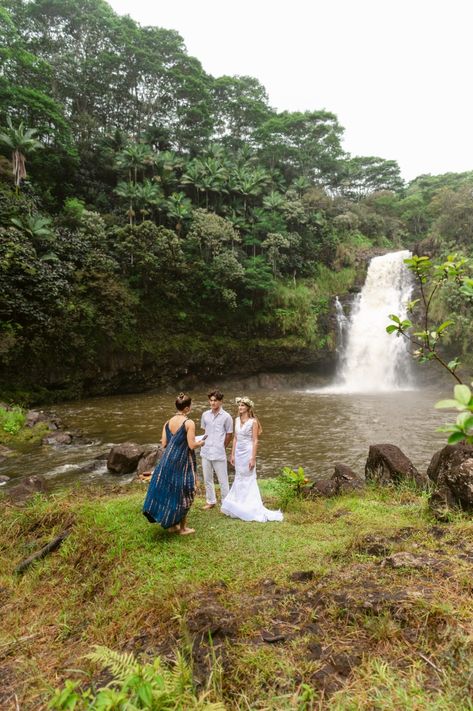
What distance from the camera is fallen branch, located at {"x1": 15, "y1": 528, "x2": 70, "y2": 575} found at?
3840 millimetres

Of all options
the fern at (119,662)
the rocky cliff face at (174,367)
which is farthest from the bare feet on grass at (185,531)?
the rocky cliff face at (174,367)

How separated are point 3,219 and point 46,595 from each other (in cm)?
1592

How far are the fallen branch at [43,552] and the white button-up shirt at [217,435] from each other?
1983 mm

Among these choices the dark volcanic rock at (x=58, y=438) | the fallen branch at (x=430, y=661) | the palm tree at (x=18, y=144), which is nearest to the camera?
the fallen branch at (x=430, y=661)

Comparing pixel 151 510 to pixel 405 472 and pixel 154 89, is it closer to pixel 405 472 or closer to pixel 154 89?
pixel 405 472

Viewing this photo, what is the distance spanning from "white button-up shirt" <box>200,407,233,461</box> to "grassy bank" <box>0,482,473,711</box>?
3.30 ft

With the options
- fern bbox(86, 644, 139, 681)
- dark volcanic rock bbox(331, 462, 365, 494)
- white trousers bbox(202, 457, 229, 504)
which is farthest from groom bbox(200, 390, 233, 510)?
fern bbox(86, 644, 139, 681)

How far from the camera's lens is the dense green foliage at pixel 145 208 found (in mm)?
16453

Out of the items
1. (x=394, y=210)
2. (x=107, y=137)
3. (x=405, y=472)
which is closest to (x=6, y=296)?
(x=405, y=472)

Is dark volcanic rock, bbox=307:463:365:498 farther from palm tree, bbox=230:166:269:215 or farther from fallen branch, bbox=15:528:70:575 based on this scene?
palm tree, bbox=230:166:269:215

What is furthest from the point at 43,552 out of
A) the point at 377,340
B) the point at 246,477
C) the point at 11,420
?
the point at 377,340

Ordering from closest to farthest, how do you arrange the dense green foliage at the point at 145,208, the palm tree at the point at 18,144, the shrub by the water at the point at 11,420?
the shrub by the water at the point at 11,420 < the dense green foliage at the point at 145,208 < the palm tree at the point at 18,144

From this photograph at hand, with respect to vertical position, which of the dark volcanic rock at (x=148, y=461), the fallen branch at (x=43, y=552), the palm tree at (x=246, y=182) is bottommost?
the dark volcanic rock at (x=148, y=461)

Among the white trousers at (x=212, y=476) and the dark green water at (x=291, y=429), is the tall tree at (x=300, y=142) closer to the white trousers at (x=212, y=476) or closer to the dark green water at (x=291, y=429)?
the dark green water at (x=291, y=429)
